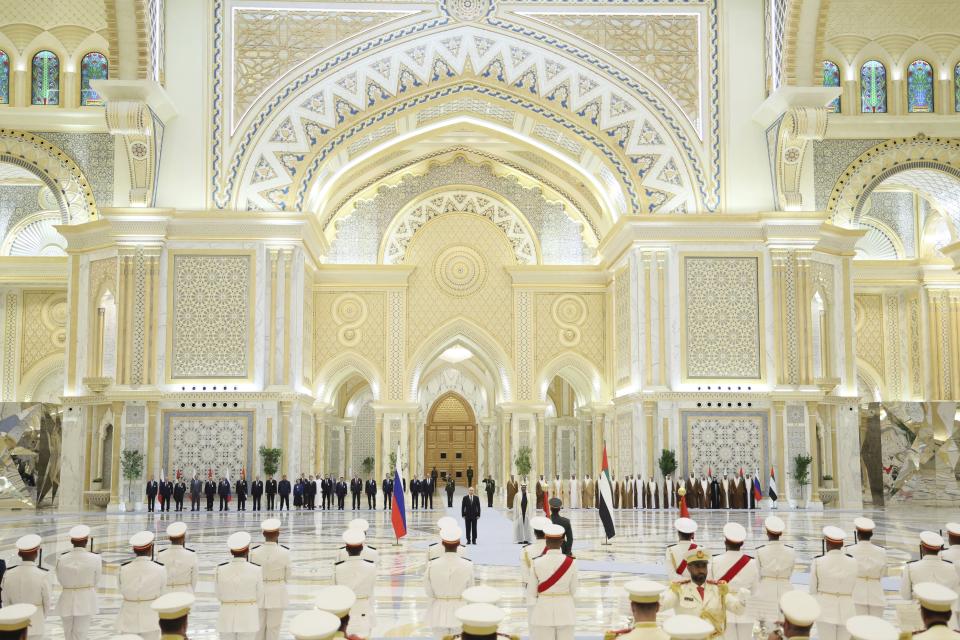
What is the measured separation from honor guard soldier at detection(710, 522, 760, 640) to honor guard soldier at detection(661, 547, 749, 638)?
26 cm

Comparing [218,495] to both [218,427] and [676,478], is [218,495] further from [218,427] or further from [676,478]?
[676,478]

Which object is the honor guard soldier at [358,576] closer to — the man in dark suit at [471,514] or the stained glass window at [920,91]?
the man in dark suit at [471,514]

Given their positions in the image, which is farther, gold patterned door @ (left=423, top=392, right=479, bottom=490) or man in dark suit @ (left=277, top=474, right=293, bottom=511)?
gold patterned door @ (left=423, top=392, right=479, bottom=490)

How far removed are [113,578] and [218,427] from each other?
1228 cm

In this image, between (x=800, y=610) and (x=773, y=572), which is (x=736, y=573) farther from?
(x=800, y=610)

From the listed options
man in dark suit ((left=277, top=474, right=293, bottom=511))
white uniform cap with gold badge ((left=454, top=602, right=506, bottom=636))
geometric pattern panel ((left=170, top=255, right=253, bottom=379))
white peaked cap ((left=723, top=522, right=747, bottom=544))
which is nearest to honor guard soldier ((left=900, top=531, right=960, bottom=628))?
white peaked cap ((left=723, top=522, right=747, bottom=544))

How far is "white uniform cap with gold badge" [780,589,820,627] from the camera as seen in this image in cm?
418

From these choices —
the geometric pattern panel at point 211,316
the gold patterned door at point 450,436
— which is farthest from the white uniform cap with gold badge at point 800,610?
the gold patterned door at point 450,436

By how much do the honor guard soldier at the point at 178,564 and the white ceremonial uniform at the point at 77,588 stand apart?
1.84 ft

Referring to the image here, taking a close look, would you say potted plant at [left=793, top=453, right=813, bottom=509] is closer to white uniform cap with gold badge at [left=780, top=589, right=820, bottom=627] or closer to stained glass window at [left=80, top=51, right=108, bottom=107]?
stained glass window at [left=80, top=51, right=108, bottom=107]

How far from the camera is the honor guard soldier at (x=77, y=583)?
693 centimetres

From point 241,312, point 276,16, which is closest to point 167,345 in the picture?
point 241,312

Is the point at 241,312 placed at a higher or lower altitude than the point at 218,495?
higher

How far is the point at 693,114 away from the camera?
24.1m
